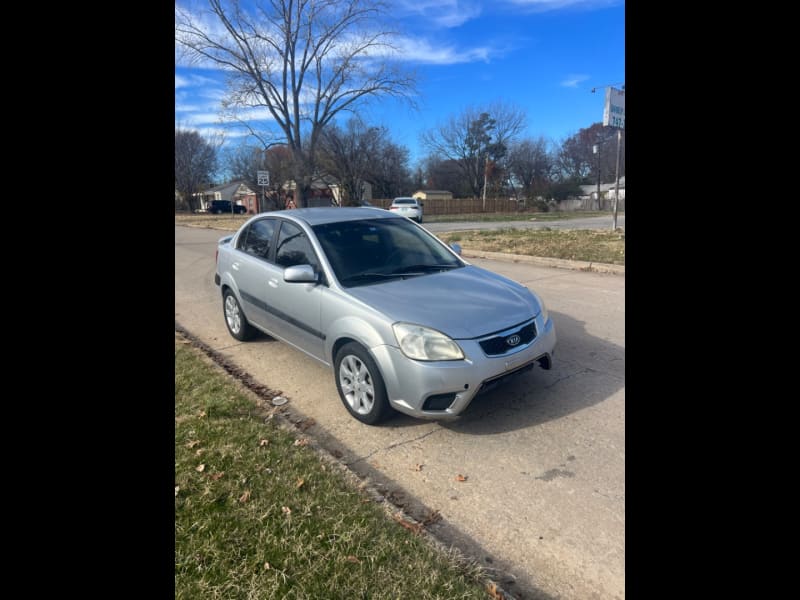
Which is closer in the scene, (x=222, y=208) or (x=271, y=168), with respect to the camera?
(x=271, y=168)

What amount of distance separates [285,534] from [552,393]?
2535 millimetres

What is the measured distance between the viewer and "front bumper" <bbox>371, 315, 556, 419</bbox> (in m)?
3.32

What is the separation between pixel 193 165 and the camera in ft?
240

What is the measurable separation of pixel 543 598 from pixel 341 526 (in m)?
1.00

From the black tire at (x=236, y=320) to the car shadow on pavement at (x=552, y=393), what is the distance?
9.04 ft

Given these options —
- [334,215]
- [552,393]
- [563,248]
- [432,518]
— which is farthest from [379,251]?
[563,248]

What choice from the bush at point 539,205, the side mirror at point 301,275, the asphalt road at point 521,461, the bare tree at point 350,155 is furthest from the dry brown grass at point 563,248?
the bush at point 539,205

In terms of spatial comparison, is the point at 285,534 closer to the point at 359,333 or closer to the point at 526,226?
the point at 359,333

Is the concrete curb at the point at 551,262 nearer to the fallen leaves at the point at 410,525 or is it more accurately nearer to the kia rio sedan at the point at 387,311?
the kia rio sedan at the point at 387,311

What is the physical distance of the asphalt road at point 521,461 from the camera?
7.79 feet

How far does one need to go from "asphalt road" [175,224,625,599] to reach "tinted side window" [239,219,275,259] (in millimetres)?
1158

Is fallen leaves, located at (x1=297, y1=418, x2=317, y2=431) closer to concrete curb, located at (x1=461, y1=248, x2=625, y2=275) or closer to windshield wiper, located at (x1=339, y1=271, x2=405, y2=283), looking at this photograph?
windshield wiper, located at (x1=339, y1=271, x2=405, y2=283)
